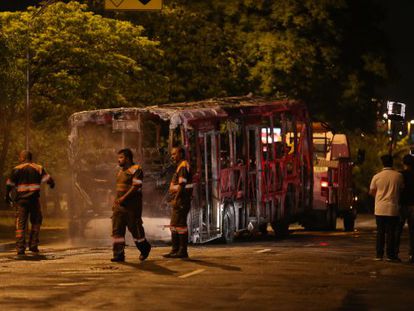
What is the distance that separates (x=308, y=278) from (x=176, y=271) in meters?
1.98

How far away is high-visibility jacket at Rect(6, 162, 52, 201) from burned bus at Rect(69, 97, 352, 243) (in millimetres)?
2719

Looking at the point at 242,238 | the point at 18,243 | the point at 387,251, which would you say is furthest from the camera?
the point at 242,238

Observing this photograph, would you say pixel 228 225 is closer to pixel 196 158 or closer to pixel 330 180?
pixel 196 158

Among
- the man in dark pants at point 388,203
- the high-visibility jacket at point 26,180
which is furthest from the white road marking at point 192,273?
the high-visibility jacket at point 26,180

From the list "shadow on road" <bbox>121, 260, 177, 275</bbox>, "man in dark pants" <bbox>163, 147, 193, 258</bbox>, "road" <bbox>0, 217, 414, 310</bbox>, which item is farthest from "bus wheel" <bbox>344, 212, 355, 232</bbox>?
"shadow on road" <bbox>121, 260, 177, 275</bbox>

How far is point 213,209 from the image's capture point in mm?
23016

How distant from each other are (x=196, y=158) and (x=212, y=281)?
783 centimetres

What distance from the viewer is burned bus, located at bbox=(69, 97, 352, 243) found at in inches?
874

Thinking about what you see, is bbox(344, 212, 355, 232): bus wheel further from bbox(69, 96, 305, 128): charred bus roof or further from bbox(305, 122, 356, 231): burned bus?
bbox(69, 96, 305, 128): charred bus roof

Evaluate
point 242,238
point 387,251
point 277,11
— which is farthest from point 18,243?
point 277,11

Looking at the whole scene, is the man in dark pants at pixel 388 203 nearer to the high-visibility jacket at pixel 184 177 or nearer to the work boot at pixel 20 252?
the high-visibility jacket at pixel 184 177

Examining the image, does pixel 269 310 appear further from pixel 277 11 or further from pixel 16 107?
pixel 277 11

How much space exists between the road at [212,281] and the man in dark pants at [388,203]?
0.47 m

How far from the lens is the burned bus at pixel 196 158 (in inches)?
874
